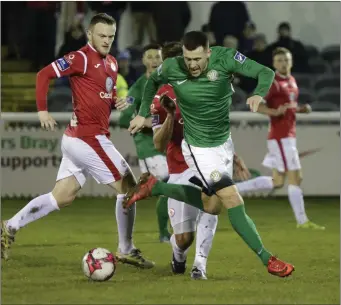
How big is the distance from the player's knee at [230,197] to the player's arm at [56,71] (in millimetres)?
1513

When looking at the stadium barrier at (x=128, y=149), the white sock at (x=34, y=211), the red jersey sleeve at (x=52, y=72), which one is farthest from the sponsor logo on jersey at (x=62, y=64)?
the stadium barrier at (x=128, y=149)

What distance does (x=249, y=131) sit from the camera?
14.3m

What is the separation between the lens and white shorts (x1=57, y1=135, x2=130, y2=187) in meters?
8.43

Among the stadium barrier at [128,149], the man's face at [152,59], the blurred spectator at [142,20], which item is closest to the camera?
the man's face at [152,59]

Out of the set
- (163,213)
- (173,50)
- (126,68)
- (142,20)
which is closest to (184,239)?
(173,50)

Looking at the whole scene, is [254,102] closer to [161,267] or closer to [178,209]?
[178,209]

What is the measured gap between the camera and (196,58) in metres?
7.35

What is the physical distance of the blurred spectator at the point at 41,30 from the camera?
16062 millimetres

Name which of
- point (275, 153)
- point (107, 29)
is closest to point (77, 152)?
point (107, 29)

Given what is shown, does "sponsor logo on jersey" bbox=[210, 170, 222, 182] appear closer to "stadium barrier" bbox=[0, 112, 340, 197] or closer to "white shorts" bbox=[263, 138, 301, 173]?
"white shorts" bbox=[263, 138, 301, 173]

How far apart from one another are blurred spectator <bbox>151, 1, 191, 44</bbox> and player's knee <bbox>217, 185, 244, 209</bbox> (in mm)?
9105

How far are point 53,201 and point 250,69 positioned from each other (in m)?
2.06

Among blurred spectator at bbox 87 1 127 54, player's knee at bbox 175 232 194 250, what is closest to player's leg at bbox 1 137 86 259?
player's knee at bbox 175 232 194 250

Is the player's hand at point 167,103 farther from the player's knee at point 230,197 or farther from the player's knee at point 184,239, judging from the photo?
the player's knee at point 184,239
